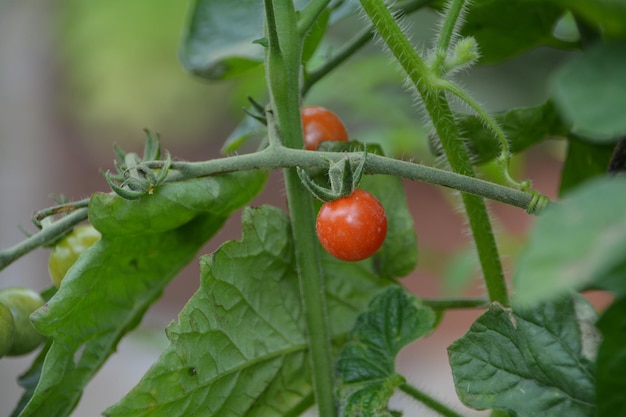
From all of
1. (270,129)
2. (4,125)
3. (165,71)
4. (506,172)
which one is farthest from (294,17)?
(4,125)

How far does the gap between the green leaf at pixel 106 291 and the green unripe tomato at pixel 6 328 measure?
2.0 inches

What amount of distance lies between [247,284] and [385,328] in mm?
120

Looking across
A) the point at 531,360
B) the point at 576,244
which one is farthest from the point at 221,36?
the point at 576,244

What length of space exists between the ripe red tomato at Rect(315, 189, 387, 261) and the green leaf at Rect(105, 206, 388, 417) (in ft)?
0.36

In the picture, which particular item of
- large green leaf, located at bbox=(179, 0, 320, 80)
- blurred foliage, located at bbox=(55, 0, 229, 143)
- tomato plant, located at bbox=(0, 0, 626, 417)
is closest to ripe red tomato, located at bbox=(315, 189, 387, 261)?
tomato plant, located at bbox=(0, 0, 626, 417)

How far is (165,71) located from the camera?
4480mm

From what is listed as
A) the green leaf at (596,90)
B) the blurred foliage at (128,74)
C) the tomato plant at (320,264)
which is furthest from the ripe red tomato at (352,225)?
the blurred foliage at (128,74)

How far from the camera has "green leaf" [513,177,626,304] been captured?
0.30m

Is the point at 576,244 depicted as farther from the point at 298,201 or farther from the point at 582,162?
the point at 582,162

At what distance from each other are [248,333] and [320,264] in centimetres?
9

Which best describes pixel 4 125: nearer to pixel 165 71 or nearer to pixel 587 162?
pixel 165 71

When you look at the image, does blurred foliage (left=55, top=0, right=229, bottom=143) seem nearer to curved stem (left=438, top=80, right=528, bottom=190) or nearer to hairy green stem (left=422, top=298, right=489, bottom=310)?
hairy green stem (left=422, top=298, right=489, bottom=310)

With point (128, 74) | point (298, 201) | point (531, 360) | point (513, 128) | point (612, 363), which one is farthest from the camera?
point (128, 74)

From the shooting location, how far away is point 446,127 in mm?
634
